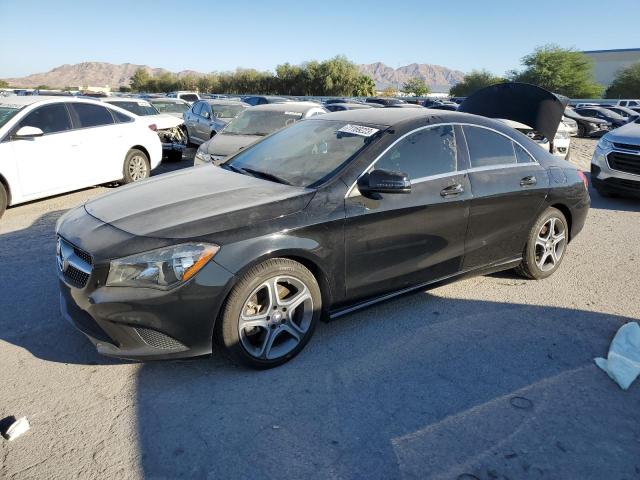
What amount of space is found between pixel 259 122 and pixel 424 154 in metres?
6.08

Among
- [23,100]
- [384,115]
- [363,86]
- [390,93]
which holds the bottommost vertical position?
[390,93]

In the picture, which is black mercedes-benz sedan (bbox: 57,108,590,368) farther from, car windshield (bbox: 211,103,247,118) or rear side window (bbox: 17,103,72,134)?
car windshield (bbox: 211,103,247,118)

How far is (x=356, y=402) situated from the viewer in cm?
296

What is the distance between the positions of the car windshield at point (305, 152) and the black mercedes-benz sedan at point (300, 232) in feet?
0.06

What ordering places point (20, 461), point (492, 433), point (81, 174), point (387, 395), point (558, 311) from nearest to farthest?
point (20, 461), point (492, 433), point (387, 395), point (558, 311), point (81, 174)

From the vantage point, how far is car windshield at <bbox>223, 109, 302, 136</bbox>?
9281mm

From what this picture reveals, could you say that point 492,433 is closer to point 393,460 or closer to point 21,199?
point 393,460

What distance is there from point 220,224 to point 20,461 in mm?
1584

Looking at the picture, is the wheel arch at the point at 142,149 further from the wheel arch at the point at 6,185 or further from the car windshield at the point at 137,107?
the car windshield at the point at 137,107

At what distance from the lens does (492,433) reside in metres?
2.72

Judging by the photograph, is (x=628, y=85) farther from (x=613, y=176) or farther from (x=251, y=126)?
(x=251, y=126)

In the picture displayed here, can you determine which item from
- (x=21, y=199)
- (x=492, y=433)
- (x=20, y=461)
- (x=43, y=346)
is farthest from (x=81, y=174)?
(x=492, y=433)

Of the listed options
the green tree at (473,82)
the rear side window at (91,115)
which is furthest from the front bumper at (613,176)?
the green tree at (473,82)

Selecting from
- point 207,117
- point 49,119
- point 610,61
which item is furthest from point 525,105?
point 610,61
